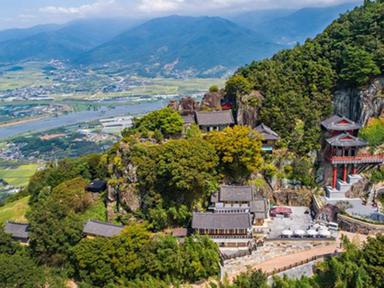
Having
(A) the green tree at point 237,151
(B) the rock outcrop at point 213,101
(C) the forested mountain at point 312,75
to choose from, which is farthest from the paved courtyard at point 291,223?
(B) the rock outcrop at point 213,101

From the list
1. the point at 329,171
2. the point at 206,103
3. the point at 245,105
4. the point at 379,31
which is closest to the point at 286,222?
the point at 329,171

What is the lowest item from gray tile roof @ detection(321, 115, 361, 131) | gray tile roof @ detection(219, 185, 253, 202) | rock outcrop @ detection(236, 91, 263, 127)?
gray tile roof @ detection(219, 185, 253, 202)

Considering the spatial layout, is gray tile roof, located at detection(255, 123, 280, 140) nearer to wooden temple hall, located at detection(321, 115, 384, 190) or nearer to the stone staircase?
wooden temple hall, located at detection(321, 115, 384, 190)

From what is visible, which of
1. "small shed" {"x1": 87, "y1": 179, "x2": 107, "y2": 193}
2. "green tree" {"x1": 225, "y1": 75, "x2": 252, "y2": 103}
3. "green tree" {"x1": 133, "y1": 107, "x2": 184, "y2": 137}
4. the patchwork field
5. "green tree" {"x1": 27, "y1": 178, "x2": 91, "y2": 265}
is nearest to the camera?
"green tree" {"x1": 27, "y1": 178, "x2": 91, "y2": 265}

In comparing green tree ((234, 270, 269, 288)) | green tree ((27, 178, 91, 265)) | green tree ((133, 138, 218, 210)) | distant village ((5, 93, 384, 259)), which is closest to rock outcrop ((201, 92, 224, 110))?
distant village ((5, 93, 384, 259))

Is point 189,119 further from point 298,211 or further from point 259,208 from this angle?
point 298,211

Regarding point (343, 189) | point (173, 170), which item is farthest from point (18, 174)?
point (343, 189)
